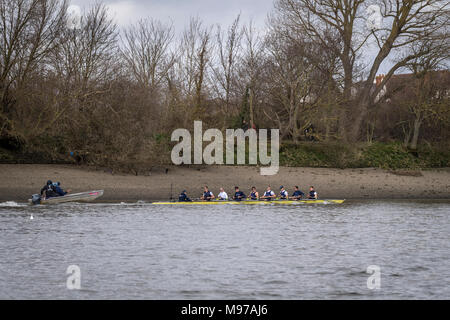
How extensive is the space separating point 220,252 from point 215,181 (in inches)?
771

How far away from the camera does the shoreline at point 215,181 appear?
39094 millimetres

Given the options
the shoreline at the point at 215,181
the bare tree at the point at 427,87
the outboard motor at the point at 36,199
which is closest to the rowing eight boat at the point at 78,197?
the outboard motor at the point at 36,199

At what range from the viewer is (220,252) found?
2369 centimetres

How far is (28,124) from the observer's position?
40.8 metres

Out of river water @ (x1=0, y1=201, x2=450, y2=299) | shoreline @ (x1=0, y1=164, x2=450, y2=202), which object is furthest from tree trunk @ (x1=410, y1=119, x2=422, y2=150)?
river water @ (x1=0, y1=201, x2=450, y2=299)

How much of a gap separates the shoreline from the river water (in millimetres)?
2352

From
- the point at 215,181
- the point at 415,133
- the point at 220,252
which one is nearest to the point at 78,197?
the point at 215,181

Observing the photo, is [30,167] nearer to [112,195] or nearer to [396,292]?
[112,195]

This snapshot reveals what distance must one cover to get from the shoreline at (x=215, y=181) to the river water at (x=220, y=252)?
2352 mm

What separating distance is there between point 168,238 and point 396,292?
1209 cm

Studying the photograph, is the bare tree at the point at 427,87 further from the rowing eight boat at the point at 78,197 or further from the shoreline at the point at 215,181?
the rowing eight boat at the point at 78,197

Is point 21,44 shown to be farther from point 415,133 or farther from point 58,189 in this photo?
point 415,133

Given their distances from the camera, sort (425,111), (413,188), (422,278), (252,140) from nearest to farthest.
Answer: (422,278)
(413,188)
(252,140)
(425,111)
